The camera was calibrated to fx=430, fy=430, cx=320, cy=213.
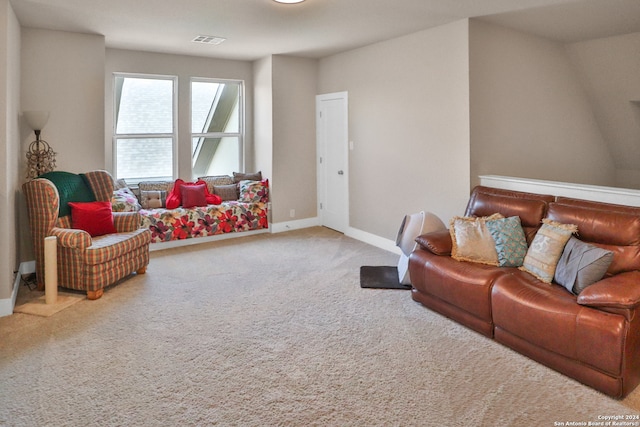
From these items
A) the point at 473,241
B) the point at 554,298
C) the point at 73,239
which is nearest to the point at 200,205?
the point at 73,239

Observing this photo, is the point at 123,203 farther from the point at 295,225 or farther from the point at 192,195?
the point at 295,225

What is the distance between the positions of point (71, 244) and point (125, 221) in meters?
0.74

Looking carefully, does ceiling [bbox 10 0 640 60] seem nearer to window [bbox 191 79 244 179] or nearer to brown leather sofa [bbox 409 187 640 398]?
window [bbox 191 79 244 179]

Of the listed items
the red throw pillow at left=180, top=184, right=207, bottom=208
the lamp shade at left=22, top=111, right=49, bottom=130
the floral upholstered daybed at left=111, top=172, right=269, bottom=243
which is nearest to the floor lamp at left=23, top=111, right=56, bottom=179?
the lamp shade at left=22, top=111, right=49, bottom=130

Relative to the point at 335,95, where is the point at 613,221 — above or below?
below

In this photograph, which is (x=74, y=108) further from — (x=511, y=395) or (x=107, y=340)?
(x=511, y=395)

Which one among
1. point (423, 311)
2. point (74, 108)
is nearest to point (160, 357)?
point (423, 311)

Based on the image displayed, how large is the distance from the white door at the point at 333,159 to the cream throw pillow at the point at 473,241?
2.83 m

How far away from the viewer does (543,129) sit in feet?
16.4

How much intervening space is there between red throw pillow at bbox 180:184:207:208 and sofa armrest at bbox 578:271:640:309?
4802mm

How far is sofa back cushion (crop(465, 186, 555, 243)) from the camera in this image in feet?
11.3

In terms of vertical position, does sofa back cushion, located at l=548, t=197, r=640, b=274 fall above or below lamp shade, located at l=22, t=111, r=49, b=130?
below

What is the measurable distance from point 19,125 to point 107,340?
114 inches

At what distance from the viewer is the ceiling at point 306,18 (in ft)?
12.7
